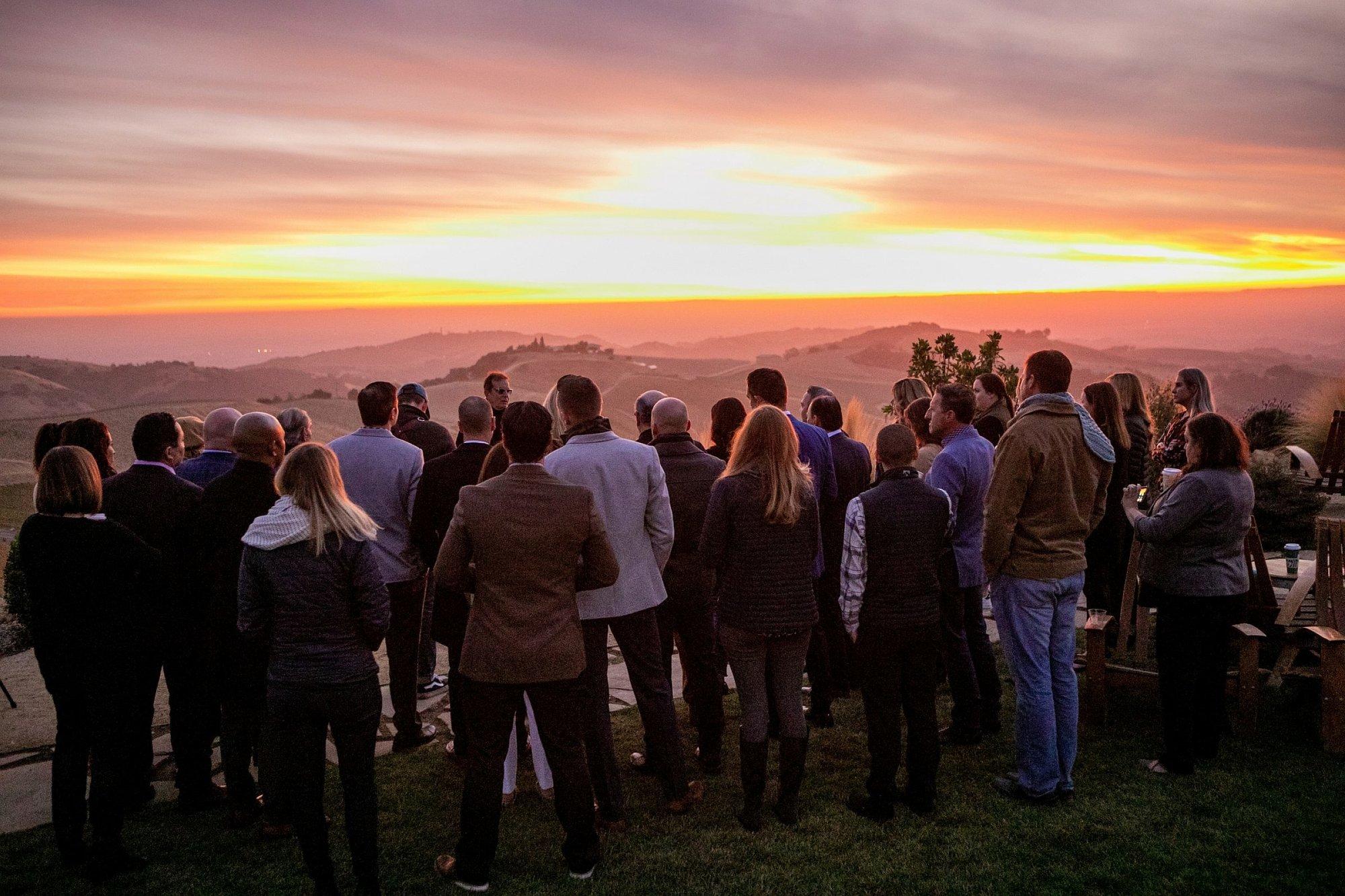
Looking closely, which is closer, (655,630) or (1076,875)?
(1076,875)

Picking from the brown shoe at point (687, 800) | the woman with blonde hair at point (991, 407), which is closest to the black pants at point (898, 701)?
the brown shoe at point (687, 800)

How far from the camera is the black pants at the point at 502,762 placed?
12.1ft

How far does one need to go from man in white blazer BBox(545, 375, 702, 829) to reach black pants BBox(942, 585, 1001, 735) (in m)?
1.80

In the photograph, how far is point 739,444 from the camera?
4258 mm

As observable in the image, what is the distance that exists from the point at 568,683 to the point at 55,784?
94.8 inches

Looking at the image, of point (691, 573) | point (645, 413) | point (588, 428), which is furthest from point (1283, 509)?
point (588, 428)

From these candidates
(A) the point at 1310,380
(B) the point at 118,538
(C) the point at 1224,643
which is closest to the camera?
(B) the point at 118,538

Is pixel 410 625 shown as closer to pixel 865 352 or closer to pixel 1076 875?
pixel 1076 875

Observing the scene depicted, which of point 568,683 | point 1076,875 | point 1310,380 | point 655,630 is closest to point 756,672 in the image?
point 655,630

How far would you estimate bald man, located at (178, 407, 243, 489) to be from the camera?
4863mm

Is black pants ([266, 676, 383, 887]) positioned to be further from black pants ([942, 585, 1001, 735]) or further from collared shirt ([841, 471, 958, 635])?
black pants ([942, 585, 1001, 735])

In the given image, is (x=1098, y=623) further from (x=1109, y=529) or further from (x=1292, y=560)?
(x=1292, y=560)

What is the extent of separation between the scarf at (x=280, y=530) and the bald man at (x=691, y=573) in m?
1.88

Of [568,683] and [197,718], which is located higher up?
[568,683]
